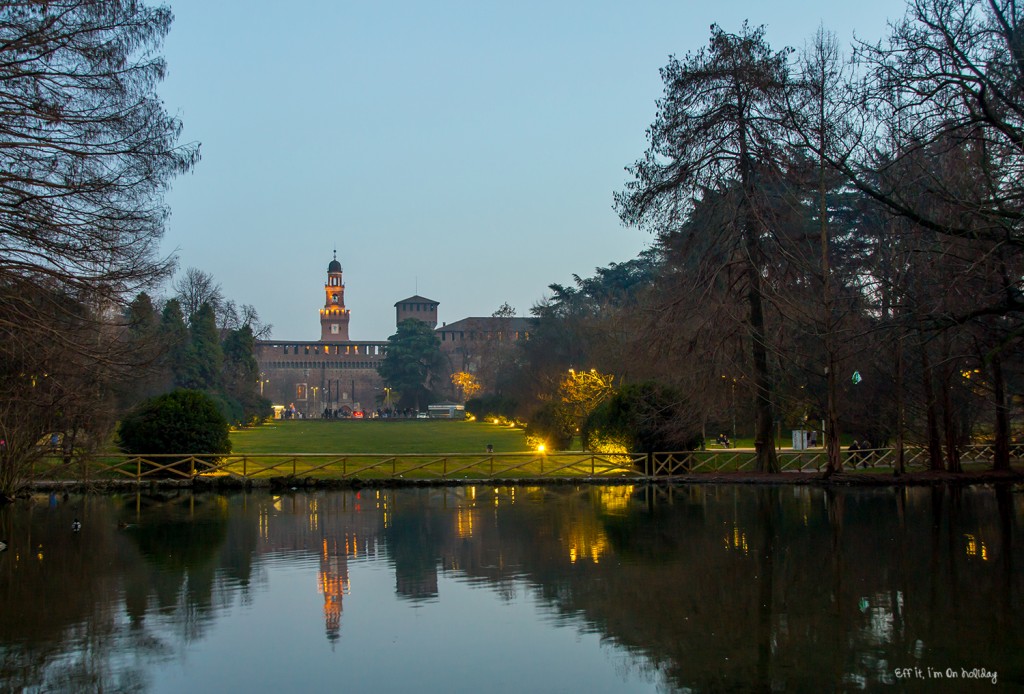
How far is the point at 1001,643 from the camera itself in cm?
782

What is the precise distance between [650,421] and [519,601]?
15.4m

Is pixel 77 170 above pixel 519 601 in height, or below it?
above

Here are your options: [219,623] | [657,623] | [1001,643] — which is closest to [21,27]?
[219,623]

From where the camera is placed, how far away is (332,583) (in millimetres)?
11008

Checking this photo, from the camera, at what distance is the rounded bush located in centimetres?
2394

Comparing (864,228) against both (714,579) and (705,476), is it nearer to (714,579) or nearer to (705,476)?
(705,476)

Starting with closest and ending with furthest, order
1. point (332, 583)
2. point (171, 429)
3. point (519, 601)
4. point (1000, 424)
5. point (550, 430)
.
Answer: point (519, 601)
point (332, 583)
point (1000, 424)
point (171, 429)
point (550, 430)

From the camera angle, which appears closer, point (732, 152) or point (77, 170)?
point (77, 170)

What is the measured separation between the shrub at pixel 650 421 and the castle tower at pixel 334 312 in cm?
10416

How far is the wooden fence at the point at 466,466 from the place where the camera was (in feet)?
76.5

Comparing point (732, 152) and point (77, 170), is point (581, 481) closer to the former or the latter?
point (732, 152)

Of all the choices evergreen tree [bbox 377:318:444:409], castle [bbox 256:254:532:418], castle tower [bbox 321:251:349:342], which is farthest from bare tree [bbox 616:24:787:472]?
castle tower [bbox 321:251:349:342]

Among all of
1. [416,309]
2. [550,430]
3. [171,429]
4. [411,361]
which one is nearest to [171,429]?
[171,429]

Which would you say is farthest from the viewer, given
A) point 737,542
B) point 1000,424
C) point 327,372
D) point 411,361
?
point 327,372
